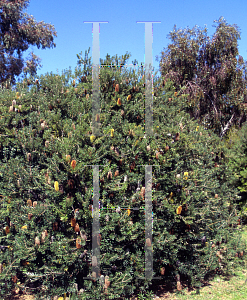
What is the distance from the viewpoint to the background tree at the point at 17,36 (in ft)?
67.8

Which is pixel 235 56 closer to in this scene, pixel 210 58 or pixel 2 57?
pixel 210 58

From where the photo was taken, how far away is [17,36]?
71.0 feet

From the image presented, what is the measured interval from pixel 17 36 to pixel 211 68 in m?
13.8

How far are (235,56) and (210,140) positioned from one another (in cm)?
1385

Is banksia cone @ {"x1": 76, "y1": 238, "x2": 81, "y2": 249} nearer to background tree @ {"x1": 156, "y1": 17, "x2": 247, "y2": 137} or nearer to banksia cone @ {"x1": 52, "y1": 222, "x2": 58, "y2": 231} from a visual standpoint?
banksia cone @ {"x1": 52, "y1": 222, "x2": 58, "y2": 231}

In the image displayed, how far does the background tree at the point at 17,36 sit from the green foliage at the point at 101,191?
60.1ft

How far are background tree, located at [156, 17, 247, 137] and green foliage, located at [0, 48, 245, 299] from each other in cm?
1283

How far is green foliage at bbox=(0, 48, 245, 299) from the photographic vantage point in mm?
3334

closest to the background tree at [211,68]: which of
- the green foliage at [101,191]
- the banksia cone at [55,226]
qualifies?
the green foliage at [101,191]

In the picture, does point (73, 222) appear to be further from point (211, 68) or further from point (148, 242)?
point (211, 68)

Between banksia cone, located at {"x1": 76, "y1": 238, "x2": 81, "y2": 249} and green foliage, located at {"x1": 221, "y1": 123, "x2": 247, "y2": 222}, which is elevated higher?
green foliage, located at {"x1": 221, "y1": 123, "x2": 247, "y2": 222}

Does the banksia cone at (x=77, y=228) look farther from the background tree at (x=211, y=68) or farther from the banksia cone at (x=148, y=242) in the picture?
the background tree at (x=211, y=68)

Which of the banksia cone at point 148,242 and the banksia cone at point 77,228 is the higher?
the banksia cone at point 77,228

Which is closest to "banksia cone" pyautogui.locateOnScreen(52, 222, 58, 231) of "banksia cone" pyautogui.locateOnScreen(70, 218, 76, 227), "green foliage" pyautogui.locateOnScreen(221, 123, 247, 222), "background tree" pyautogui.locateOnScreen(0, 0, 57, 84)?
"banksia cone" pyautogui.locateOnScreen(70, 218, 76, 227)
